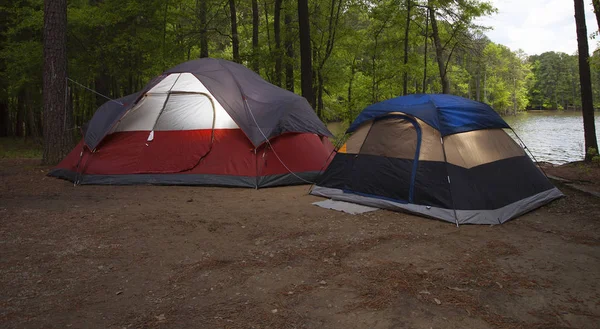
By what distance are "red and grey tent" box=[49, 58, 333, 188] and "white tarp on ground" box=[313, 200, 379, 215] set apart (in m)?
1.64

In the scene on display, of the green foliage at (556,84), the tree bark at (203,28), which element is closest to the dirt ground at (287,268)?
the tree bark at (203,28)

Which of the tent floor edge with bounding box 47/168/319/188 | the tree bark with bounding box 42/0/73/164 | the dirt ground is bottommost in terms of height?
the dirt ground

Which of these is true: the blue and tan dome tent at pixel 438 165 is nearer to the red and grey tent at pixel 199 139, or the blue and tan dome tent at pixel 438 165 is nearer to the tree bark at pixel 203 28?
the red and grey tent at pixel 199 139

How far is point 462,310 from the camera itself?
2.85 metres

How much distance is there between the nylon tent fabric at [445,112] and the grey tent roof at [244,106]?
202cm

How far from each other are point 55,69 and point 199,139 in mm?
3647

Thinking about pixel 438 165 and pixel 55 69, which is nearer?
pixel 438 165

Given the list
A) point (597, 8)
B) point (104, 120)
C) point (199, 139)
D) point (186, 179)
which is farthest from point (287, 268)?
point (597, 8)

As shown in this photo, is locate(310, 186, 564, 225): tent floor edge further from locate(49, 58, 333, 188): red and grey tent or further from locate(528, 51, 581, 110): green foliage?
locate(528, 51, 581, 110): green foliage

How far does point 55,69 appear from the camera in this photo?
8.49 m

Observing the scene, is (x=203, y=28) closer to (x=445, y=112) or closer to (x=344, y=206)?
(x=344, y=206)

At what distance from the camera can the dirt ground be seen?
2.77 m

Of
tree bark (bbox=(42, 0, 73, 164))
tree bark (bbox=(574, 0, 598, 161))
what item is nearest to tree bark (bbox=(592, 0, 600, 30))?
tree bark (bbox=(574, 0, 598, 161))

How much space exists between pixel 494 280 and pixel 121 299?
10.0 feet
